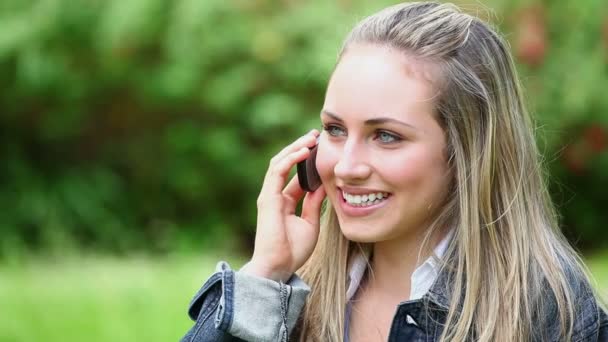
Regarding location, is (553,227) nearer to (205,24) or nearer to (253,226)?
(205,24)

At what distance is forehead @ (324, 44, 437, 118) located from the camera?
2344 mm

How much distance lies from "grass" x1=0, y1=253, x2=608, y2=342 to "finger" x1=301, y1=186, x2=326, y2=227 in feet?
7.30

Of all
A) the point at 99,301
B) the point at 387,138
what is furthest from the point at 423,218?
the point at 99,301

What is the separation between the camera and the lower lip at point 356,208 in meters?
2.38

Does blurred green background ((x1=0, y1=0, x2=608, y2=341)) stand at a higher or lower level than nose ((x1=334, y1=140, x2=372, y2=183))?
higher

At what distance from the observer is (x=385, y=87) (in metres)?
Answer: 2.35

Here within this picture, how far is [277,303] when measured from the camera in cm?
247

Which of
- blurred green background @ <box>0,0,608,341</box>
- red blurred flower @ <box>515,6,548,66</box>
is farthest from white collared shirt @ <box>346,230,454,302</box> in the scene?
red blurred flower @ <box>515,6,548,66</box>

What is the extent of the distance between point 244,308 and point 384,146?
0.56 m

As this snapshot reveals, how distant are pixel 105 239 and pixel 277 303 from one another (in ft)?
16.6

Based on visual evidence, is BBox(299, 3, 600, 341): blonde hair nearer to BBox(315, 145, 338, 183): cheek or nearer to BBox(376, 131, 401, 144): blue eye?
BBox(376, 131, 401, 144): blue eye

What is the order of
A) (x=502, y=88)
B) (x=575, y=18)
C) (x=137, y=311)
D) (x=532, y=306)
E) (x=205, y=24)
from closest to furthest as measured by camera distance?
(x=532, y=306) < (x=502, y=88) < (x=137, y=311) < (x=205, y=24) < (x=575, y=18)

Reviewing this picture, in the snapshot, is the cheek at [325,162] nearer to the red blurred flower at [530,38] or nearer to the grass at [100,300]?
the grass at [100,300]

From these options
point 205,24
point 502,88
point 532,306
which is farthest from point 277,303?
point 205,24
